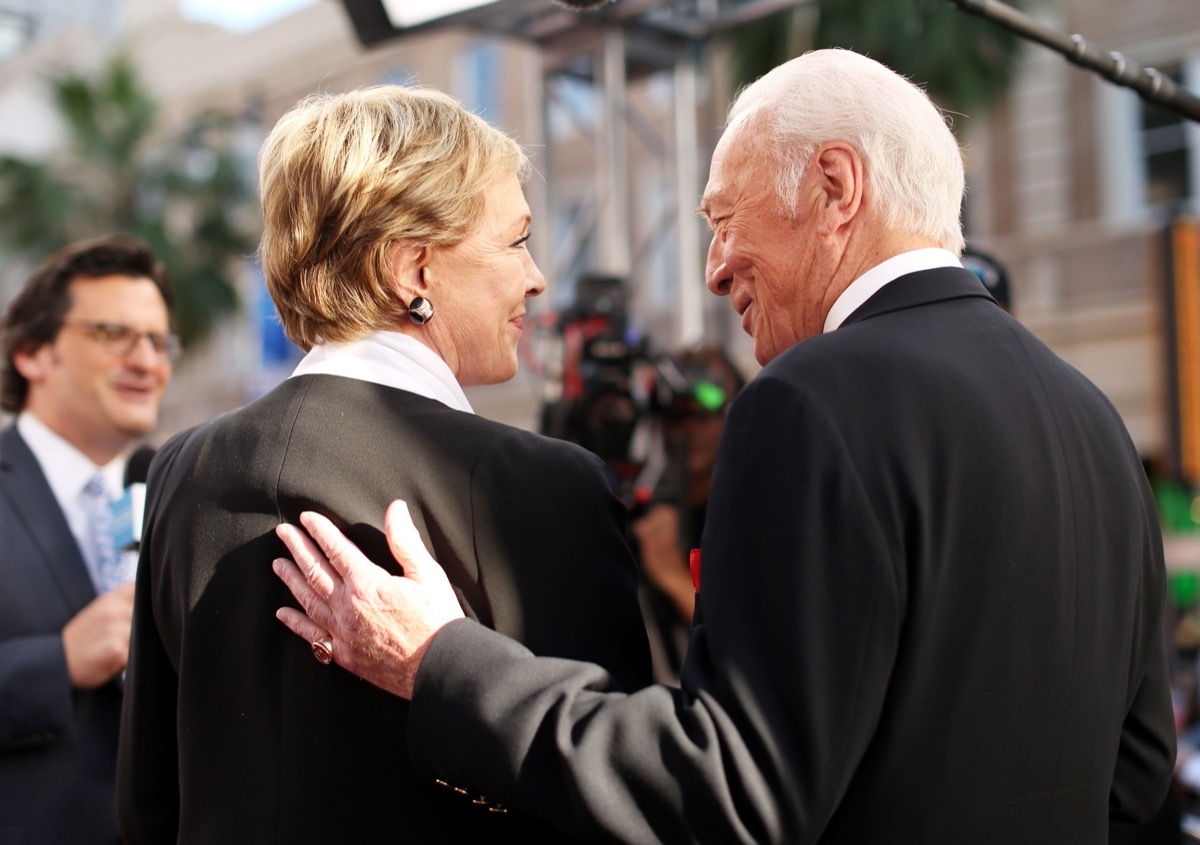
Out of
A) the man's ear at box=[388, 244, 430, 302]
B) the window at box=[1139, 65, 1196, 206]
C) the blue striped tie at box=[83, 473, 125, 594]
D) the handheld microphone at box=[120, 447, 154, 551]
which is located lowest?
the window at box=[1139, 65, 1196, 206]

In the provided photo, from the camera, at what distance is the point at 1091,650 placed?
4.44 ft

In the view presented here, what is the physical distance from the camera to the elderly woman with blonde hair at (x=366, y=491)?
1.41 m

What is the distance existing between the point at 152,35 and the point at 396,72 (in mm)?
7288

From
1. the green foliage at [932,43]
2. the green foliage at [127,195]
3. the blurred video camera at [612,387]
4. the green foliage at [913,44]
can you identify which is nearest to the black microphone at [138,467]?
the blurred video camera at [612,387]

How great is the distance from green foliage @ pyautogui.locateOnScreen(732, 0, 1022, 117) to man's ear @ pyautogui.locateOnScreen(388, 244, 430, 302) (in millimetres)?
6958

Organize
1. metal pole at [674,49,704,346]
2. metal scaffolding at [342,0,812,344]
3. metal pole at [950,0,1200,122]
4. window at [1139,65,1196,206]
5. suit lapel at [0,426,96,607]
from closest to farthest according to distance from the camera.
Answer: metal pole at [950,0,1200,122]
suit lapel at [0,426,96,607]
metal scaffolding at [342,0,812,344]
metal pole at [674,49,704,346]
window at [1139,65,1196,206]

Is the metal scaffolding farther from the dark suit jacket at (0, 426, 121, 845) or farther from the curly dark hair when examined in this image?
the dark suit jacket at (0, 426, 121, 845)

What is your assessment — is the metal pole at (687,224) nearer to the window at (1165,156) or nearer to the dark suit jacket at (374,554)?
the dark suit jacket at (374,554)

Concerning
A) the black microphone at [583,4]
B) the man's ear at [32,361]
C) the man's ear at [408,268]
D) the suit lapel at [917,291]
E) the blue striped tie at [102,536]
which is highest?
the black microphone at [583,4]

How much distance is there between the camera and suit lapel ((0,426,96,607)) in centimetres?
239

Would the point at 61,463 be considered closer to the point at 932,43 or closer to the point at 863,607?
the point at 863,607

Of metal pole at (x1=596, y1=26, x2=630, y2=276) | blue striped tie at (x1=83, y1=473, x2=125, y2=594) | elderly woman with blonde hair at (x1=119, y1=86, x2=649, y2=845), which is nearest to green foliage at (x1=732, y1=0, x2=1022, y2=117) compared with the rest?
metal pole at (x1=596, y1=26, x2=630, y2=276)

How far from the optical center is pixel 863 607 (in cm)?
121

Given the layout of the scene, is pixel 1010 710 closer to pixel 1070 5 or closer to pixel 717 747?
pixel 717 747
